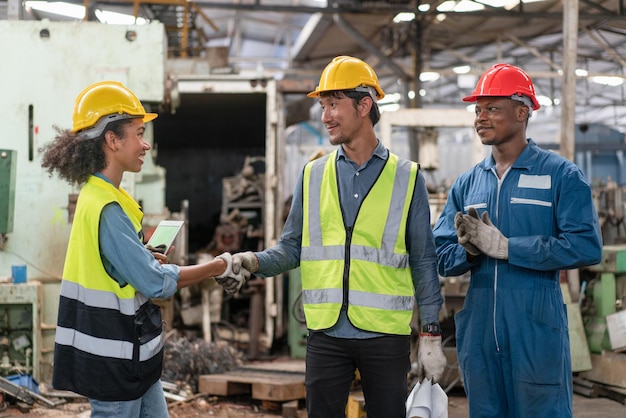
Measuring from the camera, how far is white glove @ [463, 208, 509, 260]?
2504mm

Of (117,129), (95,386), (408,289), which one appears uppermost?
(117,129)

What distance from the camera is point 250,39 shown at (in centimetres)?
1570

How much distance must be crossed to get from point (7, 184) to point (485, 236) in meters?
3.36

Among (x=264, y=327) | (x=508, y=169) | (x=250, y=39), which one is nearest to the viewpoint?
(x=508, y=169)

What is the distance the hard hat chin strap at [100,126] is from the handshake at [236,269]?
59 cm

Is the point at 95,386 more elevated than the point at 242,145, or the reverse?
the point at 242,145

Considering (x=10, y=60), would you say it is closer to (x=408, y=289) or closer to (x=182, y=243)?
(x=182, y=243)

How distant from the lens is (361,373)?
7.91 ft

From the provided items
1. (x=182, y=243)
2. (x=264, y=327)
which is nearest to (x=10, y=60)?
(x=182, y=243)

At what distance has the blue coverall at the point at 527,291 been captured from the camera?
2.46 metres

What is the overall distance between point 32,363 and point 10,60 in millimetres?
2129

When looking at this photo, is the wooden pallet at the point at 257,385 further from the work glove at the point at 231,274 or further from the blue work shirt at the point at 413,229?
the blue work shirt at the point at 413,229

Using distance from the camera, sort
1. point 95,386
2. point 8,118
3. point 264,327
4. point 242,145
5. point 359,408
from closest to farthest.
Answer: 1. point 95,386
2. point 359,408
3. point 8,118
4. point 264,327
5. point 242,145

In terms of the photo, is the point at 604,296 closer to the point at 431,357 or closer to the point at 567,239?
the point at 567,239
